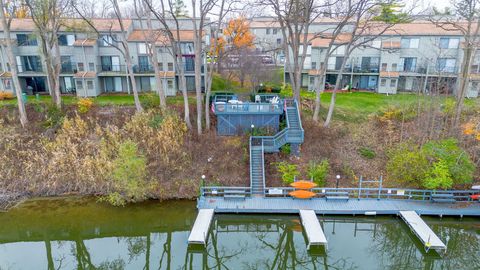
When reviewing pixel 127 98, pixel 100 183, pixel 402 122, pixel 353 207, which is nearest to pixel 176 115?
pixel 100 183

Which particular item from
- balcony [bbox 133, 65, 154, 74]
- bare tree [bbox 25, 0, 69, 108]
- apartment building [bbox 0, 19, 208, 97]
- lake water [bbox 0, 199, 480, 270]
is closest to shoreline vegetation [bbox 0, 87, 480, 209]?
lake water [bbox 0, 199, 480, 270]

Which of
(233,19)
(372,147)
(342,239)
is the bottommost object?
(342,239)

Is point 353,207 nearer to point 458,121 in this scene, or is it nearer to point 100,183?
point 458,121

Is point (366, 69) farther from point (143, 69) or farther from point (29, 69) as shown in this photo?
point (29, 69)

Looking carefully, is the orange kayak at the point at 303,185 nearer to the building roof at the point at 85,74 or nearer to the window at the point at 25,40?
the building roof at the point at 85,74

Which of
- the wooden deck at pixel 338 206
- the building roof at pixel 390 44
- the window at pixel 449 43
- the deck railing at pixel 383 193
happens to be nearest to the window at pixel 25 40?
the wooden deck at pixel 338 206

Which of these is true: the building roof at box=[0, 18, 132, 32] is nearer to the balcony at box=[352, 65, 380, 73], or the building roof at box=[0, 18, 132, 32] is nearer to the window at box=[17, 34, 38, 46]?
the window at box=[17, 34, 38, 46]
